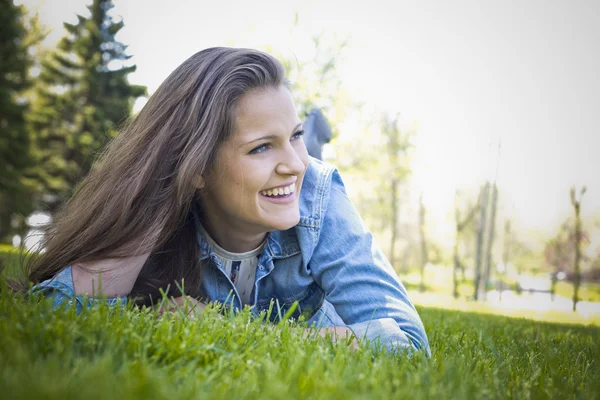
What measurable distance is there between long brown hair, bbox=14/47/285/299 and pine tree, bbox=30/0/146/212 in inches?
855

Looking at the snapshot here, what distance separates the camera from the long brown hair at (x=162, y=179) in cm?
251

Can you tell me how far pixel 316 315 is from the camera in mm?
3109

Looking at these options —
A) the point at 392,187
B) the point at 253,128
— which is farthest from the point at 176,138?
the point at 392,187

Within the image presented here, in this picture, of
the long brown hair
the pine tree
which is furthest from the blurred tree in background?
the long brown hair

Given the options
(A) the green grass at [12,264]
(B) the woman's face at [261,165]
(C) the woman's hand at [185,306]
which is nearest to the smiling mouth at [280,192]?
(B) the woman's face at [261,165]

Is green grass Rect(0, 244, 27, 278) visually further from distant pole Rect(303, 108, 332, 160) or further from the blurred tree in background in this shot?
the blurred tree in background

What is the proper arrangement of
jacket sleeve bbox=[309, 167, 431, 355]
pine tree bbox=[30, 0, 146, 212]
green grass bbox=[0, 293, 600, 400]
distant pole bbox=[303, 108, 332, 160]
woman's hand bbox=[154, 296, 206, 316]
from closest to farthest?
green grass bbox=[0, 293, 600, 400] < woman's hand bbox=[154, 296, 206, 316] < jacket sleeve bbox=[309, 167, 431, 355] < distant pole bbox=[303, 108, 332, 160] < pine tree bbox=[30, 0, 146, 212]

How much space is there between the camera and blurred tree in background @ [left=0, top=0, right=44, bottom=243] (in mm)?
20297

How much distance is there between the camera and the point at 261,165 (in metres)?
2.57

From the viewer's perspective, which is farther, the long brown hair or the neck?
the neck

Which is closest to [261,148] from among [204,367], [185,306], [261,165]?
[261,165]

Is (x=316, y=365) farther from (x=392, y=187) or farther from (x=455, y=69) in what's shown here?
(x=455, y=69)

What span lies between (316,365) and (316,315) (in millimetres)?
1843

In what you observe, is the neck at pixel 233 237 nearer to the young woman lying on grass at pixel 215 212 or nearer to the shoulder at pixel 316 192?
the young woman lying on grass at pixel 215 212
